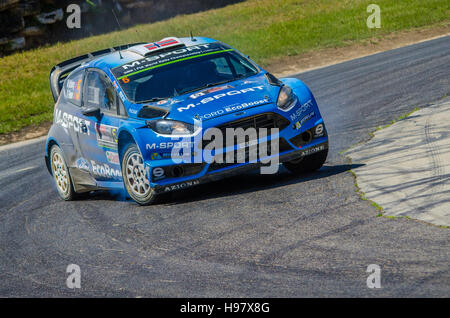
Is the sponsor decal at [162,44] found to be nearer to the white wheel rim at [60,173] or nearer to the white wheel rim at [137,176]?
the white wheel rim at [137,176]

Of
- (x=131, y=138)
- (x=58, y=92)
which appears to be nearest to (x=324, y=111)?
(x=58, y=92)

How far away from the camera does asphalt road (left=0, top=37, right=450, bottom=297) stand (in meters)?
5.02

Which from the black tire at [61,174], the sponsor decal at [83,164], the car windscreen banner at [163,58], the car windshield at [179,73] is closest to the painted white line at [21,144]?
the black tire at [61,174]

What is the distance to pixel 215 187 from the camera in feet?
27.9

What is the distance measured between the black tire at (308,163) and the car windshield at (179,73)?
3.98 feet

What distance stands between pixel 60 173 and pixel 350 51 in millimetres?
14578

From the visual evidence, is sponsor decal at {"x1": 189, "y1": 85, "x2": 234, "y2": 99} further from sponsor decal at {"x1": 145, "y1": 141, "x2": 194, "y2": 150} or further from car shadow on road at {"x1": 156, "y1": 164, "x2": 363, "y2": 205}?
car shadow on road at {"x1": 156, "y1": 164, "x2": 363, "y2": 205}

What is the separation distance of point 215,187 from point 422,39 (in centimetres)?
1573

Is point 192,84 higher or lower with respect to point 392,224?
higher

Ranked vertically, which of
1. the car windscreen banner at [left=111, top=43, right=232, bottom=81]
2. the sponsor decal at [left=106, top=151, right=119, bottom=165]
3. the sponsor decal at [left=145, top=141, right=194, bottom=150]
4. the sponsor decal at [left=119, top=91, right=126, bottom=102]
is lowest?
the sponsor decal at [left=106, top=151, right=119, bottom=165]

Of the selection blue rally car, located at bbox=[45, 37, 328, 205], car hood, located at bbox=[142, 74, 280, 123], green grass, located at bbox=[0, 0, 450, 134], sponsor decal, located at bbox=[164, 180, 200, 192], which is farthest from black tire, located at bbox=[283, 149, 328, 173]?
green grass, located at bbox=[0, 0, 450, 134]

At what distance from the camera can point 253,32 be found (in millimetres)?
27625

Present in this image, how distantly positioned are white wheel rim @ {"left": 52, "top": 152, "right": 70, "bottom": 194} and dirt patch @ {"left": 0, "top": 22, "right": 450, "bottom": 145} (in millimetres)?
11877
